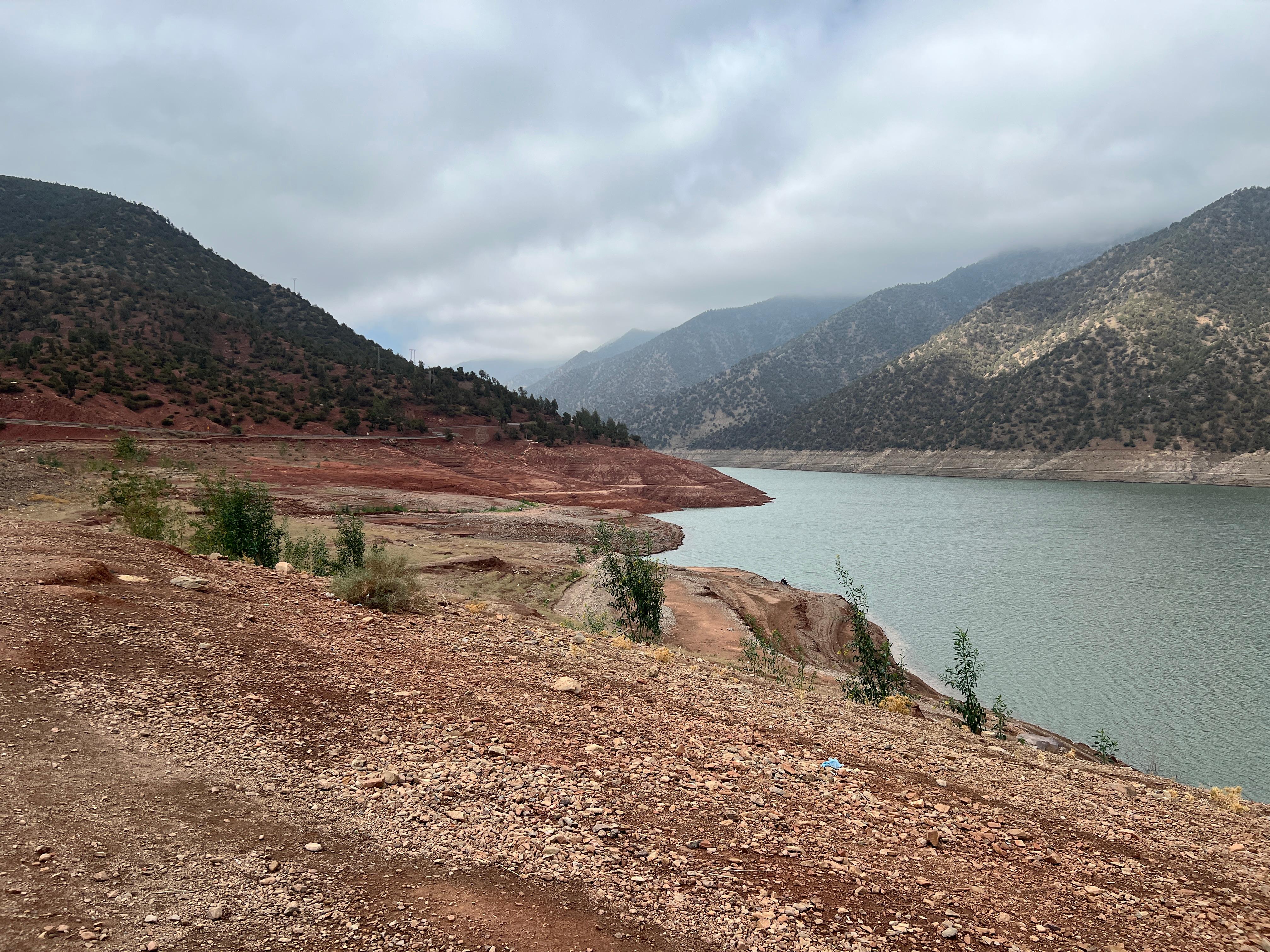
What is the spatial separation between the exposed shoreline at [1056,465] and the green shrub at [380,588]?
319 feet

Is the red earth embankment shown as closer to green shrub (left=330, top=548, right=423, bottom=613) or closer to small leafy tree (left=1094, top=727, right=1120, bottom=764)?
green shrub (left=330, top=548, right=423, bottom=613)

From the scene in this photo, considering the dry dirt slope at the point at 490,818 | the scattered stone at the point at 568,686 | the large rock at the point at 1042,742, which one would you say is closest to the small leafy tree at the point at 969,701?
the large rock at the point at 1042,742

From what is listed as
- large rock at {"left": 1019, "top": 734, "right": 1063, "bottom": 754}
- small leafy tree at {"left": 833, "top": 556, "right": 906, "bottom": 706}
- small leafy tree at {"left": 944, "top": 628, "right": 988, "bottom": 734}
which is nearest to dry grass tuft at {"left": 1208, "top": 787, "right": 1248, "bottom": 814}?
small leafy tree at {"left": 944, "top": 628, "right": 988, "bottom": 734}

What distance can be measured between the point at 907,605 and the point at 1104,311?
11937 cm

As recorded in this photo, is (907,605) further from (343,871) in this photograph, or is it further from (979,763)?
(343,871)

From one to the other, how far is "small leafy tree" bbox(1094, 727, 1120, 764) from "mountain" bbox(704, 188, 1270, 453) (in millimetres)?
88875

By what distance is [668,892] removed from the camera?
13.6 feet

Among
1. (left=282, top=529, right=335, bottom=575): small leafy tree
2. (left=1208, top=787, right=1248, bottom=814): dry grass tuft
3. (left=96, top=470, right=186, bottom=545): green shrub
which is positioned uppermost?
(left=96, top=470, right=186, bottom=545): green shrub

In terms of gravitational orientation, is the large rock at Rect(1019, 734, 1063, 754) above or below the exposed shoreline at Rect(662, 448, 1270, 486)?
below

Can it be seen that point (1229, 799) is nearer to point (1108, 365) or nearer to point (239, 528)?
point (239, 528)

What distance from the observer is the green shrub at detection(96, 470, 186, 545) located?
15.2 m

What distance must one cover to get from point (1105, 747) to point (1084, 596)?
64.0ft

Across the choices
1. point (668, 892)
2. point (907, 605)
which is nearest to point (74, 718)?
point (668, 892)

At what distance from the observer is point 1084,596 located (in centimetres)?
2927
